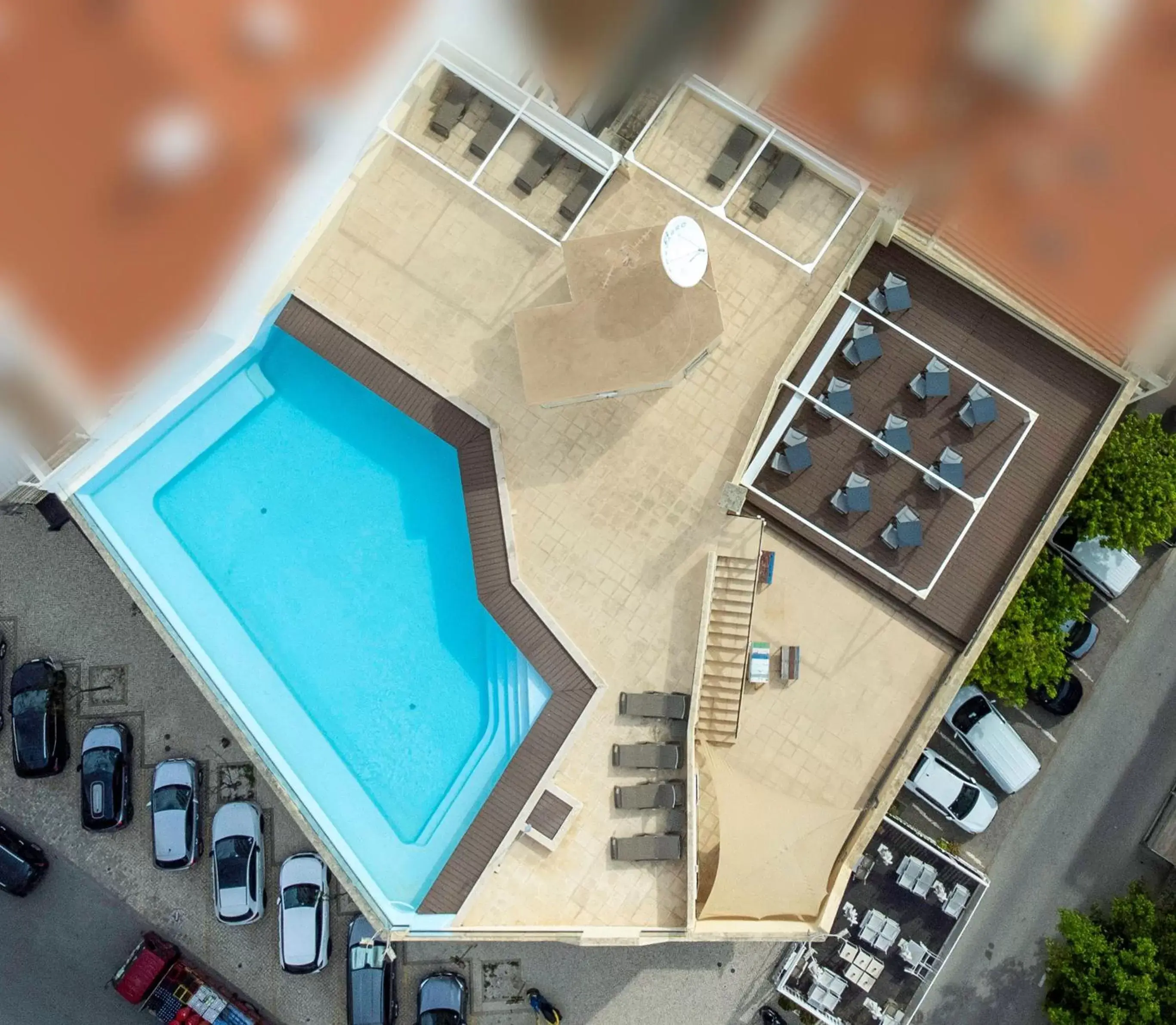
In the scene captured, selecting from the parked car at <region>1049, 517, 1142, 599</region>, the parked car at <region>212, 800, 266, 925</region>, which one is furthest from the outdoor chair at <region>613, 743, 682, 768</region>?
the parked car at <region>1049, 517, 1142, 599</region>

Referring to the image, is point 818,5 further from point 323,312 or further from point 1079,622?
point 1079,622

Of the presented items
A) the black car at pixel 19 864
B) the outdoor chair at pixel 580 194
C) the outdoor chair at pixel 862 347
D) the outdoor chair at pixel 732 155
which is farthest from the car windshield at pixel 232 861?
the outdoor chair at pixel 732 155

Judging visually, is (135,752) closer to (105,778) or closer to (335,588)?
(105,778)

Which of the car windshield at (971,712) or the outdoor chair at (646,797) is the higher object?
the car windshield at (971,712)

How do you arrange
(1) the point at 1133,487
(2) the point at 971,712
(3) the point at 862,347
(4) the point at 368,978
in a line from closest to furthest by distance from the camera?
1. (3) the point at 862,347
2. (1) the point at 1133,487
3. (4) the point at 368,978
4. (2) the point at 971,712

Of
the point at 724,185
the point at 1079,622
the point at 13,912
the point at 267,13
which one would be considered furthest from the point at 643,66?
the point at 13,912

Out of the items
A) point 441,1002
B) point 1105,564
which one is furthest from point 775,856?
point 1105,564

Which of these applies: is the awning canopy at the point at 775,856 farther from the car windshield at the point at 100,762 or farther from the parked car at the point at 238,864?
the car windshield at the point at 100,762
